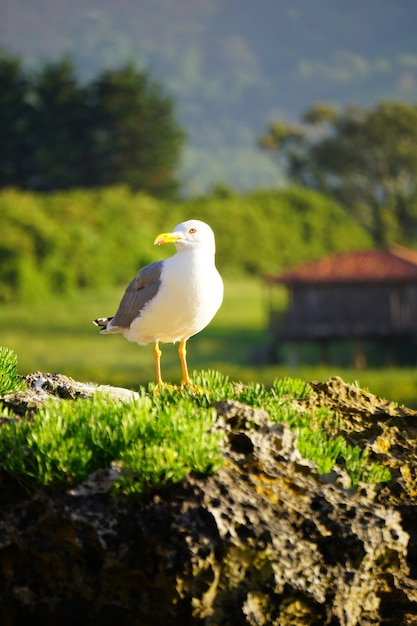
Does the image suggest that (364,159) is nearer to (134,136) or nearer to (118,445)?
(134,136)

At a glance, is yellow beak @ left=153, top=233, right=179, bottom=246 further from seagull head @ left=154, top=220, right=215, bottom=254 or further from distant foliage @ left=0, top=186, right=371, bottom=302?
distant foliage @ left=0, top=186, right=371, bottom=302

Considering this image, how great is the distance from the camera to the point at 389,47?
653 feet

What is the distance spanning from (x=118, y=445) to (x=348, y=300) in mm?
49328

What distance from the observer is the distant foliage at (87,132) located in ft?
272

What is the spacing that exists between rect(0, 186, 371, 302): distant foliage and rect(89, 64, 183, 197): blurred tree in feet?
8.41

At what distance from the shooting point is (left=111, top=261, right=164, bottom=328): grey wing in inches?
341

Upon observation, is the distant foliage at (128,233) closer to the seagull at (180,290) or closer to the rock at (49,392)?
the seagull at (180,290)

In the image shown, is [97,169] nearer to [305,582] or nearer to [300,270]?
[300,270]

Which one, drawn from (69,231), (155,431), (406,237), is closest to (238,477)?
(155,431)

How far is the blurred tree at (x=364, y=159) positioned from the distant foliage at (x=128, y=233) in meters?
8.60

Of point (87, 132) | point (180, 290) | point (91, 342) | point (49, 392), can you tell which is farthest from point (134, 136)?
point (49, 392)

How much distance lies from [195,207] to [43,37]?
387 ft

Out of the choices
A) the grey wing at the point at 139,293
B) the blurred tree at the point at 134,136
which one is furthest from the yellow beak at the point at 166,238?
the blurred tree at the point at 134,136

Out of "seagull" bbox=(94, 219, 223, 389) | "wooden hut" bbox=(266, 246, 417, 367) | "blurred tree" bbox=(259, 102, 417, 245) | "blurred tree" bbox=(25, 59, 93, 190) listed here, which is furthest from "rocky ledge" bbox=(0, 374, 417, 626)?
"blurred tree" bbox=(259, 102, 417, 245)
